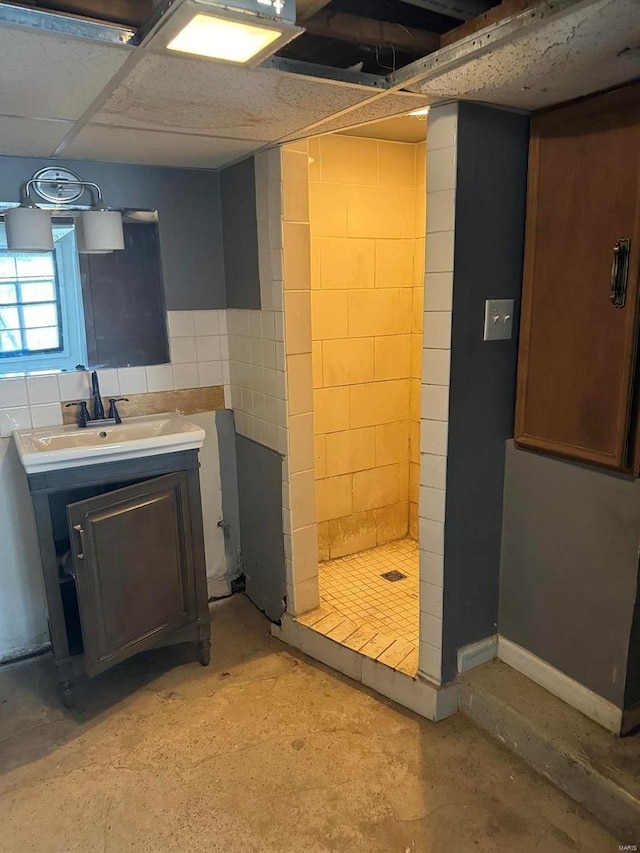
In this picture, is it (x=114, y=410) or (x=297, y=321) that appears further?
(x=114, y=410)

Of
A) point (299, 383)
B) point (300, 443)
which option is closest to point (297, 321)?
point (299, 383)

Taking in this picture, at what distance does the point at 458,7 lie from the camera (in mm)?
1422

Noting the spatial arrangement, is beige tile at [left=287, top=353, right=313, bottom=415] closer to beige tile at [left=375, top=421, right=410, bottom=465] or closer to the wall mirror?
the wall mirror

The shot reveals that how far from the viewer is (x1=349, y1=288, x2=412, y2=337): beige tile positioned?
2.89 m

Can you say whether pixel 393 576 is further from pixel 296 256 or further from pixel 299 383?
pixel 296 256

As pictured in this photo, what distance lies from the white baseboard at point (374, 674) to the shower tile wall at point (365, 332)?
0.59 meters

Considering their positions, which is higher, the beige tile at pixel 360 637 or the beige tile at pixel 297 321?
the beige tile at pixel 297 321

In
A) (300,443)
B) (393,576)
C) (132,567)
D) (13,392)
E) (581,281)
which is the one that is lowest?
(393,576)

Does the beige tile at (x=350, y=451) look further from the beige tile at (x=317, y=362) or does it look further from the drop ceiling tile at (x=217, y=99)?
the drop ceiling tile at (x=217, y=99)

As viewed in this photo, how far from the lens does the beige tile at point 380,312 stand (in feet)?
9.50

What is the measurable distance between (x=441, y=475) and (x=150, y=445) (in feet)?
3.34

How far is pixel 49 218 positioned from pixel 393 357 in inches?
65.0

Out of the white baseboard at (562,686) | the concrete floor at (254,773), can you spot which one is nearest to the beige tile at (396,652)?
the concrete floor at (254,773)

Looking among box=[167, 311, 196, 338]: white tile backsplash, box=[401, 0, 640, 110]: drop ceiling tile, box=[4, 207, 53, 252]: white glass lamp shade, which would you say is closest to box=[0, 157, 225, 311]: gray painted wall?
box=[167, 311, 196, 338]: white tile backsplash
